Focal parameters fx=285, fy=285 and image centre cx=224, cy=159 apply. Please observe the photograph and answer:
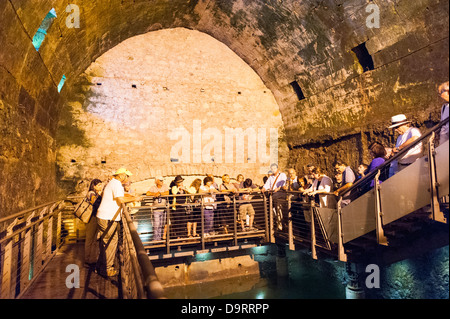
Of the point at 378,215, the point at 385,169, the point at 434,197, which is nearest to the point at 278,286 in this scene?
the point at 378,215

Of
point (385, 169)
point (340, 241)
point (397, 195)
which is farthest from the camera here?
point (340, 241)

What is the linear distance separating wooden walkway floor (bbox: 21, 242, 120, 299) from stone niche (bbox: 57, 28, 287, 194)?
3.88 m

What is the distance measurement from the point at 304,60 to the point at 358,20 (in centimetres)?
198

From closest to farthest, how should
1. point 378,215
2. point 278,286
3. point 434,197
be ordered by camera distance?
point 434,197
point 378,215
point 278,286

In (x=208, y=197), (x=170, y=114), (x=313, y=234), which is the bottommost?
(x=313, y=234)

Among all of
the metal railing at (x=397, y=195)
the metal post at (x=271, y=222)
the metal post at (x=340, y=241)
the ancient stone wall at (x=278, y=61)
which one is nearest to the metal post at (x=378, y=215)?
the metal railing at (x=397, y=195)

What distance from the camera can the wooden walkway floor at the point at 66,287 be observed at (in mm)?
3283

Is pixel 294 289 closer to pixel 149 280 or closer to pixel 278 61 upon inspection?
pixel 149 280

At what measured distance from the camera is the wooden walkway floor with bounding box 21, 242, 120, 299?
3.28 metres

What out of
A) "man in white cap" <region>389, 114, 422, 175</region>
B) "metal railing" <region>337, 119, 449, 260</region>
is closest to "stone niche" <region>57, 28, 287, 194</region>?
"metal railing" <region>337, 119, 449, 260</region>

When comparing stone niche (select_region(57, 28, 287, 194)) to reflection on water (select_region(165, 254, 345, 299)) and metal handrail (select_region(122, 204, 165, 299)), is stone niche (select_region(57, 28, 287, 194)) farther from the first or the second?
metal handrail (select_region(122, 204, 165, 299))

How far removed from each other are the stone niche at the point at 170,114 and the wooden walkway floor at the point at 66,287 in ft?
12.7

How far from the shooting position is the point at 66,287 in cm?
357

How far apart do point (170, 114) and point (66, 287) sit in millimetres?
6137
